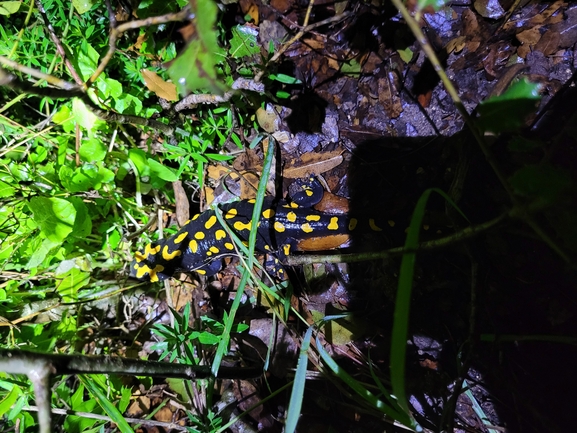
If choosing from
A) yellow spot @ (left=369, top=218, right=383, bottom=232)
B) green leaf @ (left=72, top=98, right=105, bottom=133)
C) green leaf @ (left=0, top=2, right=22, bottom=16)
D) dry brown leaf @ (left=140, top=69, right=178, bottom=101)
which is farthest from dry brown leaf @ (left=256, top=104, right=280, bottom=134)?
green leaf @ (left=0, top=2, right=22, bottom=16)

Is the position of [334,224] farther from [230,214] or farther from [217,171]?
[217,171]

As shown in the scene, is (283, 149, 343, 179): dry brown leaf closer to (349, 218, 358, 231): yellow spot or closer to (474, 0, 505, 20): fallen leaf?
(349, 218, 358, 231): yellow spot

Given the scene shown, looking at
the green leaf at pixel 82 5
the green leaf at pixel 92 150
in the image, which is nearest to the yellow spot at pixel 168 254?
the green leaf at pixel 92 150

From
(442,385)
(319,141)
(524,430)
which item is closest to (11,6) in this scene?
(319,141)

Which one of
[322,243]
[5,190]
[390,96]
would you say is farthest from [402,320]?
[5,190]

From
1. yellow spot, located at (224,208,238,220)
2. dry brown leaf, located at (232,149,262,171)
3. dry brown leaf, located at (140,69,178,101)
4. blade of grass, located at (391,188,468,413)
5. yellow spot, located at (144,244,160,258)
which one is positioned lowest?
blade of grass, located at (391,188,468,413)

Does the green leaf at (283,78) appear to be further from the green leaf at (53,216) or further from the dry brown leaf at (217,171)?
the green leaf at (53,216)
